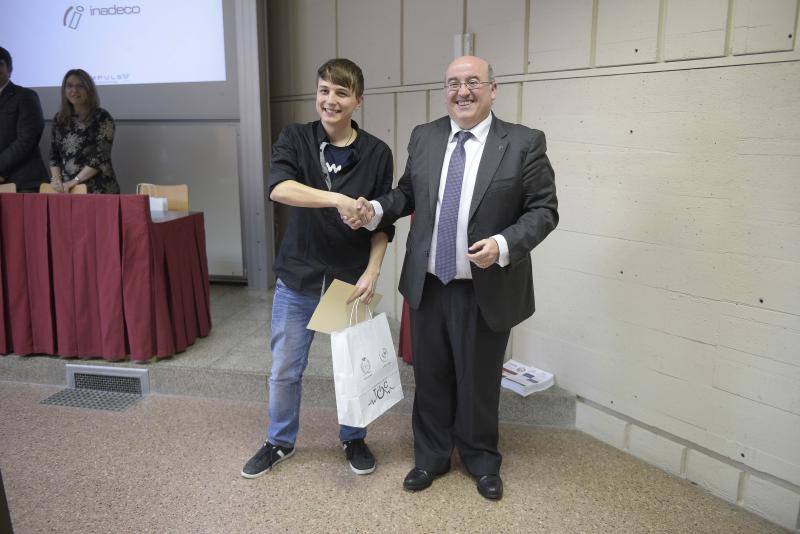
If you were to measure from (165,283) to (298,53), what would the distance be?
1.96 meters

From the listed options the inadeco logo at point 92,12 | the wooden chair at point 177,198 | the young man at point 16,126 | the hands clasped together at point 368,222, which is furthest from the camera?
the inadeco logo at point 92,12

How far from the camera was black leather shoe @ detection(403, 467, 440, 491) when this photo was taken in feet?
7.12

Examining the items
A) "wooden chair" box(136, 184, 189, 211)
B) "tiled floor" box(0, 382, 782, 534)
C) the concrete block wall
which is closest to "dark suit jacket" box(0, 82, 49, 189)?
"wooden chair" box(136, 184, 189, 211)

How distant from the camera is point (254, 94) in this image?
4035 millimetres

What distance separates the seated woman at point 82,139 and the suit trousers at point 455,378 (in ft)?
8.46

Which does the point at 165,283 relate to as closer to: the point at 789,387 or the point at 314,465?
the point at 314,465

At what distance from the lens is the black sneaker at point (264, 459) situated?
7.41 feet

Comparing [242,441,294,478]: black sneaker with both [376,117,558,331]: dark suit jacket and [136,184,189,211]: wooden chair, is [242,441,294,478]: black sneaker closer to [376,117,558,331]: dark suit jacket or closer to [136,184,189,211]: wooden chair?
[376,117,558,331]: dark suit jacket

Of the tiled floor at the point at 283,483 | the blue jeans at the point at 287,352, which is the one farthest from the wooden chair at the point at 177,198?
the blue jeans at the point at 287,352

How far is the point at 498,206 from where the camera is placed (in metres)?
1.90

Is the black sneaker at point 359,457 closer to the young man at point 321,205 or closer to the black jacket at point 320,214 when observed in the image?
the young man at point 321,205

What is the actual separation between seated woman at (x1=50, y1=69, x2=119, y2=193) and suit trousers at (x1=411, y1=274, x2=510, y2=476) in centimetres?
258

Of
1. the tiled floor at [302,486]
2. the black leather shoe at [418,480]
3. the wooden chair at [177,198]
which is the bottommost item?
the tiled floor at [302,486]

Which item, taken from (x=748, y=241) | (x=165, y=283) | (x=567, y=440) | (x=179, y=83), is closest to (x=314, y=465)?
(x=567, y=440)
